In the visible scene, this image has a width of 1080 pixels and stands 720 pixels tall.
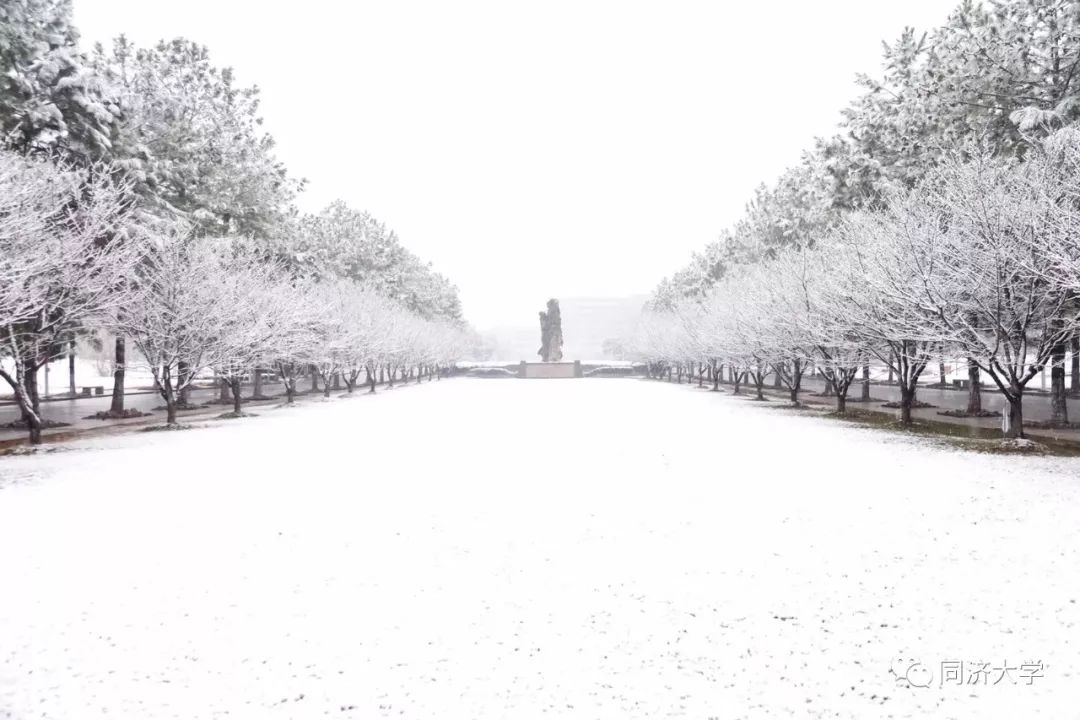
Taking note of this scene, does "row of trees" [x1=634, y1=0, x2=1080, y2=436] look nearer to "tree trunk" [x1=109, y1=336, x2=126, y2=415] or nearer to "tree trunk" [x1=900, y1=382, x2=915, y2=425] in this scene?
"tree trunk" [x1=900, y1=382, x2=915, y2=425]

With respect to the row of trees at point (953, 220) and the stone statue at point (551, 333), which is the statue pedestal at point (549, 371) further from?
the row of trees at point (953, 220)

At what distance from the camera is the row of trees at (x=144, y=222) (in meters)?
19.0

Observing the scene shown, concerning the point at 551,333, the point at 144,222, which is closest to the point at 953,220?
the point at 144,222

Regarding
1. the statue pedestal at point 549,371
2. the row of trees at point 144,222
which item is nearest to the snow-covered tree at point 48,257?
the row of trees at point 144,222

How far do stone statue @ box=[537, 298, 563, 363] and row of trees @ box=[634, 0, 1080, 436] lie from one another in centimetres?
4192

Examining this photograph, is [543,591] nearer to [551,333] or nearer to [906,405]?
[906,405]

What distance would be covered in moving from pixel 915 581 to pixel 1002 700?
96.5 inches

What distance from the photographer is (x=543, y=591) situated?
6.84 meters

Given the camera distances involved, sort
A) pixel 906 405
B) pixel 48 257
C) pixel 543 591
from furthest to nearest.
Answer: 1. pixel 906 405
2. pixel 48 257
3. pixel 543 591

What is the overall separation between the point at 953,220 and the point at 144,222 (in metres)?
26.2

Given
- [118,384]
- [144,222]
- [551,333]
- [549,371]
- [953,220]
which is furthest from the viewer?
[551,333]

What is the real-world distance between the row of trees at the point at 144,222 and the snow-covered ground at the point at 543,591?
308 inches

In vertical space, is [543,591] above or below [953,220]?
below

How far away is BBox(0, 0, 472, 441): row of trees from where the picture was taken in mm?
18969
